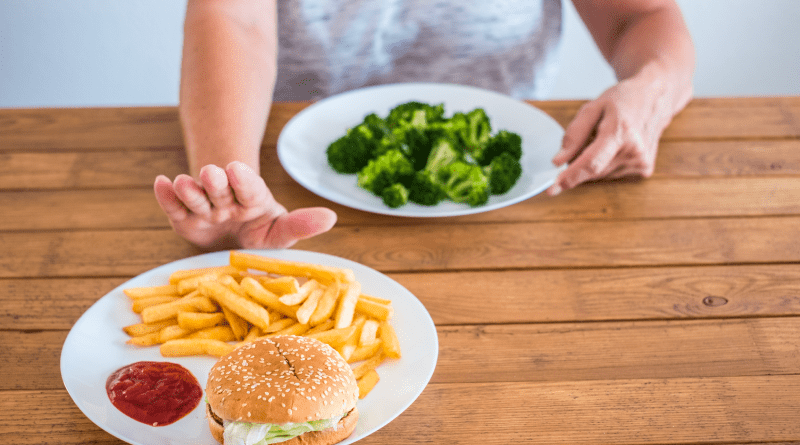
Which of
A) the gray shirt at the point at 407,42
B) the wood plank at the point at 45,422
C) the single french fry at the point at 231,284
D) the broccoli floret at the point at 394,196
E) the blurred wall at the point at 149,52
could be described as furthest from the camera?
the blurred wall at the point at 149,52

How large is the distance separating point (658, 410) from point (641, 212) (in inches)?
27.7

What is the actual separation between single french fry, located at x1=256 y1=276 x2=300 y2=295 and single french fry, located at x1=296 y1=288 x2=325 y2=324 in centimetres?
3

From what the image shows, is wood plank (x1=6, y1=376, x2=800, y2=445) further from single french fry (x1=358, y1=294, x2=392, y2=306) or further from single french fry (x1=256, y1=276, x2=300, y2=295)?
single french fry (x1=256, y1=276, x2=300, y2=295)

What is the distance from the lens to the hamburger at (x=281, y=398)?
0.90 metres

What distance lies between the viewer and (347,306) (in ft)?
3.83

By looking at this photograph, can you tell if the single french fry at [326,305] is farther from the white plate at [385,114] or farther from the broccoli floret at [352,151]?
the broccoli floret at [352,151]

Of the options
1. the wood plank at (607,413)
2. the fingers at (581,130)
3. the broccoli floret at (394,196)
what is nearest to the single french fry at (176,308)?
the wood plank at (607,413)

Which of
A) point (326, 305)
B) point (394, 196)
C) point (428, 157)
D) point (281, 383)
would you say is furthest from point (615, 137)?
point (281, 383)

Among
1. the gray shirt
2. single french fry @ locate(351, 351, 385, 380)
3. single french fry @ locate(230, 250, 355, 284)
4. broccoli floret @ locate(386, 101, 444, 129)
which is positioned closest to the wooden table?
single french fry @ locate(351, 351, 385, 380)

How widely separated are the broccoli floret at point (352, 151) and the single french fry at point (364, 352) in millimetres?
698

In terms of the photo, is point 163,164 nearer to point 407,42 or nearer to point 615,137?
point 407,42

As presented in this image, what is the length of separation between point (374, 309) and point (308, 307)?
127mm

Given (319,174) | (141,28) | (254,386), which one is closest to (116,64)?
(141,28)

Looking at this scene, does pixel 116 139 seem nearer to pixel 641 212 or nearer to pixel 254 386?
pixel 254 386
